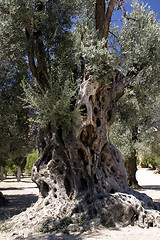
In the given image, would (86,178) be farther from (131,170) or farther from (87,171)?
(131,170)

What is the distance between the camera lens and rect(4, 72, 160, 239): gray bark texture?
7.23 m

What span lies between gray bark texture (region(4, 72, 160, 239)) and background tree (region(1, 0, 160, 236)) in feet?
0.10

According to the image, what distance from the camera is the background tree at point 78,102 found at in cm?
764

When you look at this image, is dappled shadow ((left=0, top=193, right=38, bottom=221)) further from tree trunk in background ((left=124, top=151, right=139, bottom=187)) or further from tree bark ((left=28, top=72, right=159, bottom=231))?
tree trunk in background ((left=124, top=151, right=139, bottom=187))

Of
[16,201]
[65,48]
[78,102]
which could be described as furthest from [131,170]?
[65,48]

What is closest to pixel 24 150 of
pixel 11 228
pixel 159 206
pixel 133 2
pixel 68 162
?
pixel 68 162

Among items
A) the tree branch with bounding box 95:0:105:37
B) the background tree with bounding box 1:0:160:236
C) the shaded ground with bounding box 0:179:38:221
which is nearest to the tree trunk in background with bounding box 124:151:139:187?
the shaded ground with bounding box 0:179:38:221

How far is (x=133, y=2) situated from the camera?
479 inches

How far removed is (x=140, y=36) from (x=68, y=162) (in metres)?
6.91

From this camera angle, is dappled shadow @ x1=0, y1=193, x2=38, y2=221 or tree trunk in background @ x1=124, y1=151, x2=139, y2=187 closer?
dappled shadow @ x1=0, y1=193, x2=38, y2=221

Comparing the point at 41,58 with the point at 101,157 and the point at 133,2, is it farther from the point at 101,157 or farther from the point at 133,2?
the point at 133,2

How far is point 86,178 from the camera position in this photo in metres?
8.09

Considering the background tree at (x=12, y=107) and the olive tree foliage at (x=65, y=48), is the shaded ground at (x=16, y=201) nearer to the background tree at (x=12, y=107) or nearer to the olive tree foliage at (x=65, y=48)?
the background tree at (x=12, y=107)

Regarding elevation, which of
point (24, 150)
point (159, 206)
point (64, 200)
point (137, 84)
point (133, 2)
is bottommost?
point (159, 206)
